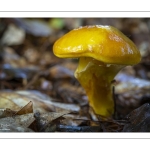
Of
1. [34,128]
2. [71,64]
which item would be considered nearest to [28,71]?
[71,64]

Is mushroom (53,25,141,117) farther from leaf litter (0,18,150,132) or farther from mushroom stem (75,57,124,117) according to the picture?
leaf litter (0,18,150,132)

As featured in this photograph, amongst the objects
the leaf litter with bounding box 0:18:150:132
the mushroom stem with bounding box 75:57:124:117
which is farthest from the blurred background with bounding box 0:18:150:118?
A: the mushroom stem with bounding box 75:57:124:117

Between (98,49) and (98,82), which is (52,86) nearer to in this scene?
(98,82)

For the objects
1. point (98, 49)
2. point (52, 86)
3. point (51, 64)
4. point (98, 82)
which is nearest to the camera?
point (98, 49)

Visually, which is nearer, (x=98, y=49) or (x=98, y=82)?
(x=98, y=49)

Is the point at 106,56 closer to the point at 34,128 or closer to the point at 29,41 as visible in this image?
the point at 34,128

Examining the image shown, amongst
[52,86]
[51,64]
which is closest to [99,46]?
[52,86]
